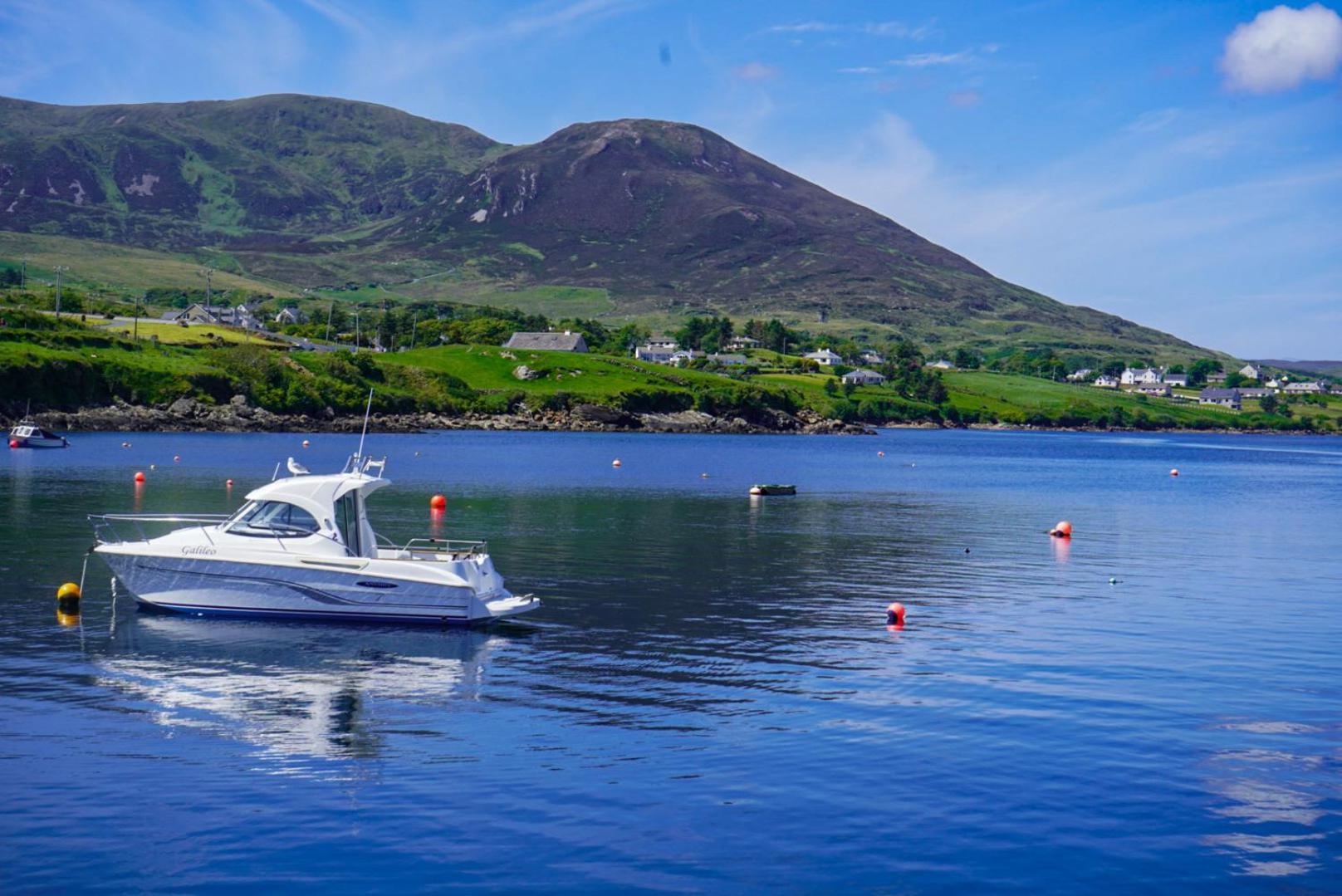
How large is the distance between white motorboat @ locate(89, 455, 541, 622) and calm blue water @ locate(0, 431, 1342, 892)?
0.82 metres

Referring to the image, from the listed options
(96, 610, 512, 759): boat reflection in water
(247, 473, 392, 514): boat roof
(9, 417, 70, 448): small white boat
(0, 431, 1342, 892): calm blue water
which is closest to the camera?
(0, 431, 1342, 892): calm blue water

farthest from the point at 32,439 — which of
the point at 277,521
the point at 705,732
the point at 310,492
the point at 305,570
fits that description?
the point at 705,732

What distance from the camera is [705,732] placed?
25219mm

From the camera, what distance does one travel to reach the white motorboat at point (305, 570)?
35.4m

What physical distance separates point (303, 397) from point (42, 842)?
165691mm

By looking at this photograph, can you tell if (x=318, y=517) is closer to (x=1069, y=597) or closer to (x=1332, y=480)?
(x=1069, y=597)

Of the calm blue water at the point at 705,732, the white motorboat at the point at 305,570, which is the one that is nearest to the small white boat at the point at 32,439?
the calm blue water at the point at 705,732

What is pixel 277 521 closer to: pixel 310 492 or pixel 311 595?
pixel 310 492

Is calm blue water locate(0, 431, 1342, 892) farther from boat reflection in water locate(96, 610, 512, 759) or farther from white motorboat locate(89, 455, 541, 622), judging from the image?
white motorboat locate(89, 455, 541, 622)

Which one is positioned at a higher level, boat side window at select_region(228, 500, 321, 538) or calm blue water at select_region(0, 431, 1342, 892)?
boat side window at select_region(228, 500, 321, 538)

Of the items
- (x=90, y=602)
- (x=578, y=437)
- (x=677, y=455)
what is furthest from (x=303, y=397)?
(x=90, y=602)

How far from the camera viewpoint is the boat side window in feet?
118

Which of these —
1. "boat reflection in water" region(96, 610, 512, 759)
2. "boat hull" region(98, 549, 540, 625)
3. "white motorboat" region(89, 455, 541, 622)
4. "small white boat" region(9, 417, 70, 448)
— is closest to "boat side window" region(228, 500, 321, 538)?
"white motorboat" region(89, 455, 541, 622)

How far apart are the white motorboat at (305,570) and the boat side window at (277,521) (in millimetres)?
25
